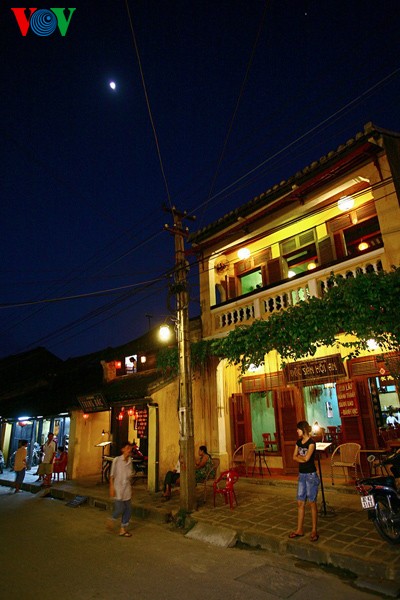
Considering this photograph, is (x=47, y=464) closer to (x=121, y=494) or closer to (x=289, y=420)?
(x=121, y=494)

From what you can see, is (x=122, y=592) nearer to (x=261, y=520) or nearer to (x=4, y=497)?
(x=261, y=520)

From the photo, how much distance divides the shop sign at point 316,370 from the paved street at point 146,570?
5.66 meters

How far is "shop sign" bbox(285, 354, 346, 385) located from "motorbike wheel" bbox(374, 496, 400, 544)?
482cm

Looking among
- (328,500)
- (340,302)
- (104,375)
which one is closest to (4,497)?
(104,375)

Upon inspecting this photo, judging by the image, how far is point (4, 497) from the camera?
13844 millimetres

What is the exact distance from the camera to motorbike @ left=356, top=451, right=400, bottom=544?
19.4ft

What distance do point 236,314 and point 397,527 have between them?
8230 mm

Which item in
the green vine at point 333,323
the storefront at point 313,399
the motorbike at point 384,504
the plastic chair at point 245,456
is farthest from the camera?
the plastic chair at point 245,456

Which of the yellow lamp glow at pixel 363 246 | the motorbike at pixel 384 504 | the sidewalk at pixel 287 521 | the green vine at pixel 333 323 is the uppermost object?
the yellow lamp glow at pixel 363 246

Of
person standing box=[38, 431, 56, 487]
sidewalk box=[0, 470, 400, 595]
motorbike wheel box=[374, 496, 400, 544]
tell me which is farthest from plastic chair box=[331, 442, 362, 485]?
person standing box=[38, 431, 56, 487]

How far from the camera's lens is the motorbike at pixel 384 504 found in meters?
5.91

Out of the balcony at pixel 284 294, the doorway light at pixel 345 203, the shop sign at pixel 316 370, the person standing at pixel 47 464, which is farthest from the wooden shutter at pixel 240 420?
the person standing at pixel 47 464

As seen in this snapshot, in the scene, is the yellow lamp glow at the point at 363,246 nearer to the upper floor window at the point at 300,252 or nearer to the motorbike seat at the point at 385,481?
the upper floor window at the point at 300,252

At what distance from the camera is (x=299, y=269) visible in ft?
44.5
